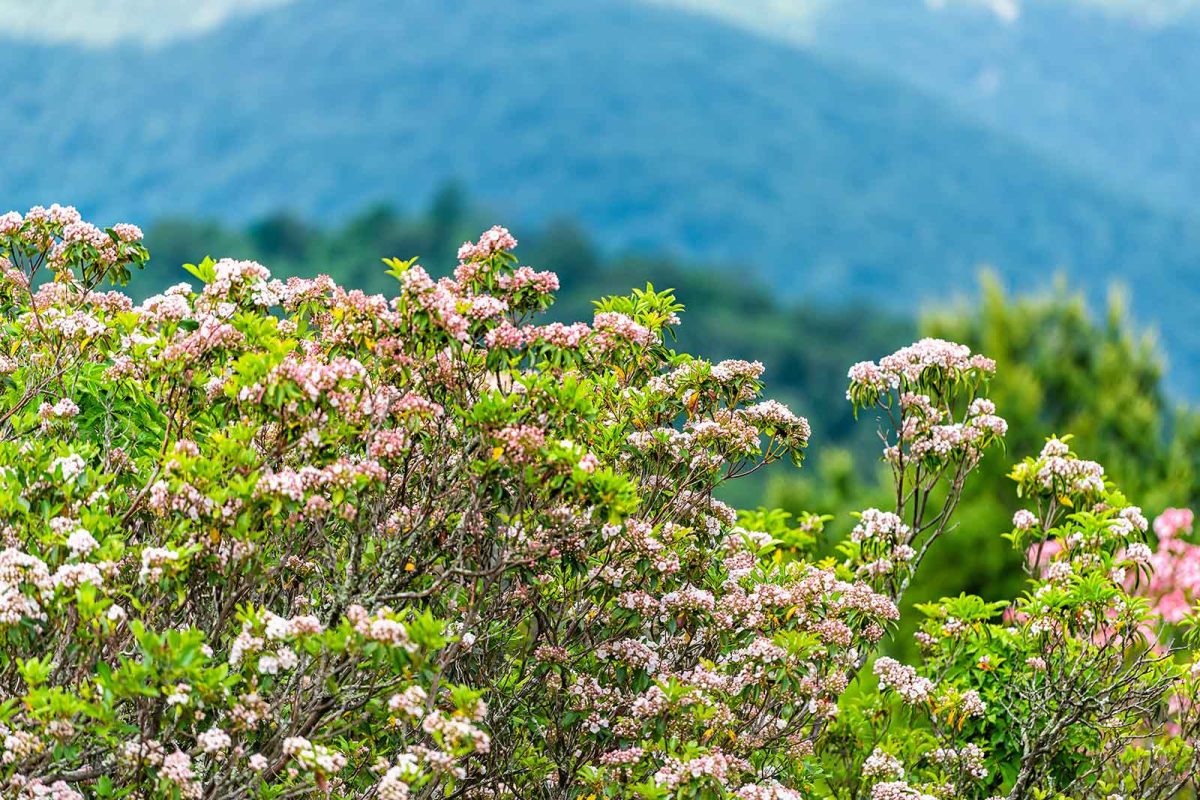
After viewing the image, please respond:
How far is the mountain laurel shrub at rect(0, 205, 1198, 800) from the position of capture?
464 centimetres

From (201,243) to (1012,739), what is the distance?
10608 cm

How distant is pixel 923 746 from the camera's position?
22.8ft

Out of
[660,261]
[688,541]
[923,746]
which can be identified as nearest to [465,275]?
[688,541]

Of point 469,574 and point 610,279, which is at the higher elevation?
point 610,279

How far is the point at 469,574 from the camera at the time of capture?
16.4 ft

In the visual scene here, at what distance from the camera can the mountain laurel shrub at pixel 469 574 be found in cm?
464

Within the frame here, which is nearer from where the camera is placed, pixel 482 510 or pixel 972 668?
pixel 482 510

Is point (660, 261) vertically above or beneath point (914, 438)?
above

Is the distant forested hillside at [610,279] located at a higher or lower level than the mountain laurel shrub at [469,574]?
higher

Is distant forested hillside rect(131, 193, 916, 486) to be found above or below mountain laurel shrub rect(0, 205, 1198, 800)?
above

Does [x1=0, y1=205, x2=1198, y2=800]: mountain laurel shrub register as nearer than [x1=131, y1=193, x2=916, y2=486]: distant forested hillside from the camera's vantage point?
Yes

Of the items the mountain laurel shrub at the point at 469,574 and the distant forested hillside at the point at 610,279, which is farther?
the distant forested hillside at the point at 610,279

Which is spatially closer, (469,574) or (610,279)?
(469,574)

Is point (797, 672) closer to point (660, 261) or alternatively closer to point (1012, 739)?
point (1012, 739)
